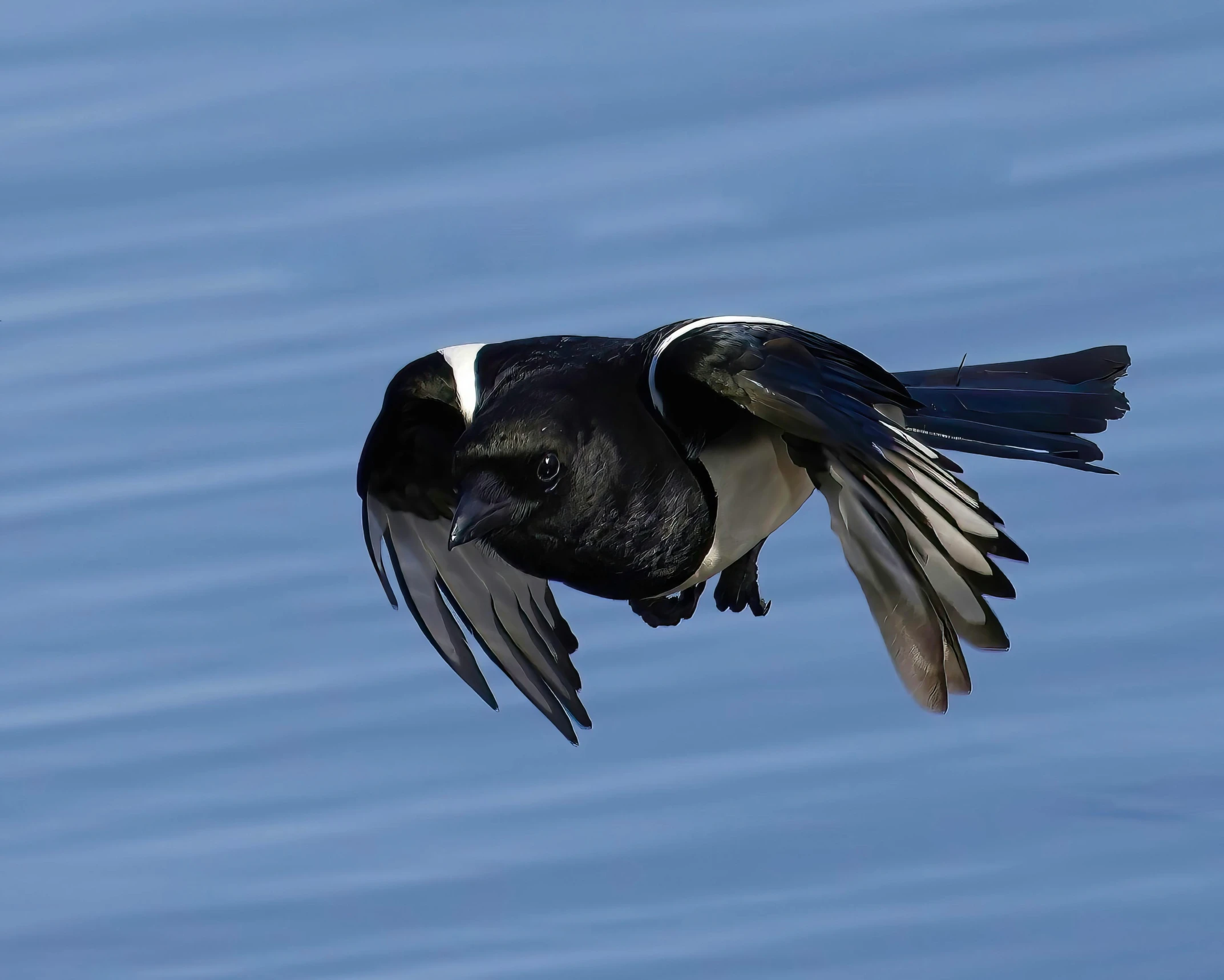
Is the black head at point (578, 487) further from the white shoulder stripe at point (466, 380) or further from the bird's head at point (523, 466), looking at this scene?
the white shoulder stripe at point (466, 380)

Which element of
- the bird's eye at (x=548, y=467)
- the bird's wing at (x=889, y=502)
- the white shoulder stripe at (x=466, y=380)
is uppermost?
the white shoulder stripe at (x=466, y=380)

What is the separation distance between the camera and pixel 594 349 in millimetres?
5512

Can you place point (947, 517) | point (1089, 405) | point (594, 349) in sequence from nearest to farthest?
point (947, 517) → point (594, 349) → point (1089, 405)

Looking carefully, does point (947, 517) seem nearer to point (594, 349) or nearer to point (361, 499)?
point (594, 349)

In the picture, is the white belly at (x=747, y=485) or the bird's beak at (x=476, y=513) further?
the white belly at (x=747, y=485)

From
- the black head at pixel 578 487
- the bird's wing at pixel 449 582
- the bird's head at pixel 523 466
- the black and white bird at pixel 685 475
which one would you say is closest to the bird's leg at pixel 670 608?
the black and white bird at pixel 685 475

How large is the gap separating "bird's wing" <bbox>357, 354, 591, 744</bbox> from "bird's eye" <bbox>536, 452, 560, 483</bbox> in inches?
32.4

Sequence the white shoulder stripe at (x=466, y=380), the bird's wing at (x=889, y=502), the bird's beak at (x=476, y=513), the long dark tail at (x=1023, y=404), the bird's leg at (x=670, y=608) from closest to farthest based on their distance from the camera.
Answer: the bird's wing at (x=889, y=502), the bird's beak at (x=476, y=513), the long dark tail at (x=1023, y=404), the white shoulder stripe at (x=466, y=380), the bird's leg at (x=670, y=608)

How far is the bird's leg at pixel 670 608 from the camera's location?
595cm

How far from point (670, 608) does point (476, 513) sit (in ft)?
3.11

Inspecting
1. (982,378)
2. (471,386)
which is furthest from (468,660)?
(982,378)

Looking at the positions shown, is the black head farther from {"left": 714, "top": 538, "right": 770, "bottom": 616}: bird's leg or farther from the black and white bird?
{"left": 714, "top": 538, "right": 770, "bottom": 616}: bird's leg

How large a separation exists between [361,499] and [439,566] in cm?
22

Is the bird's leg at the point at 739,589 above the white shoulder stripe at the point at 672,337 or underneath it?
underneath
